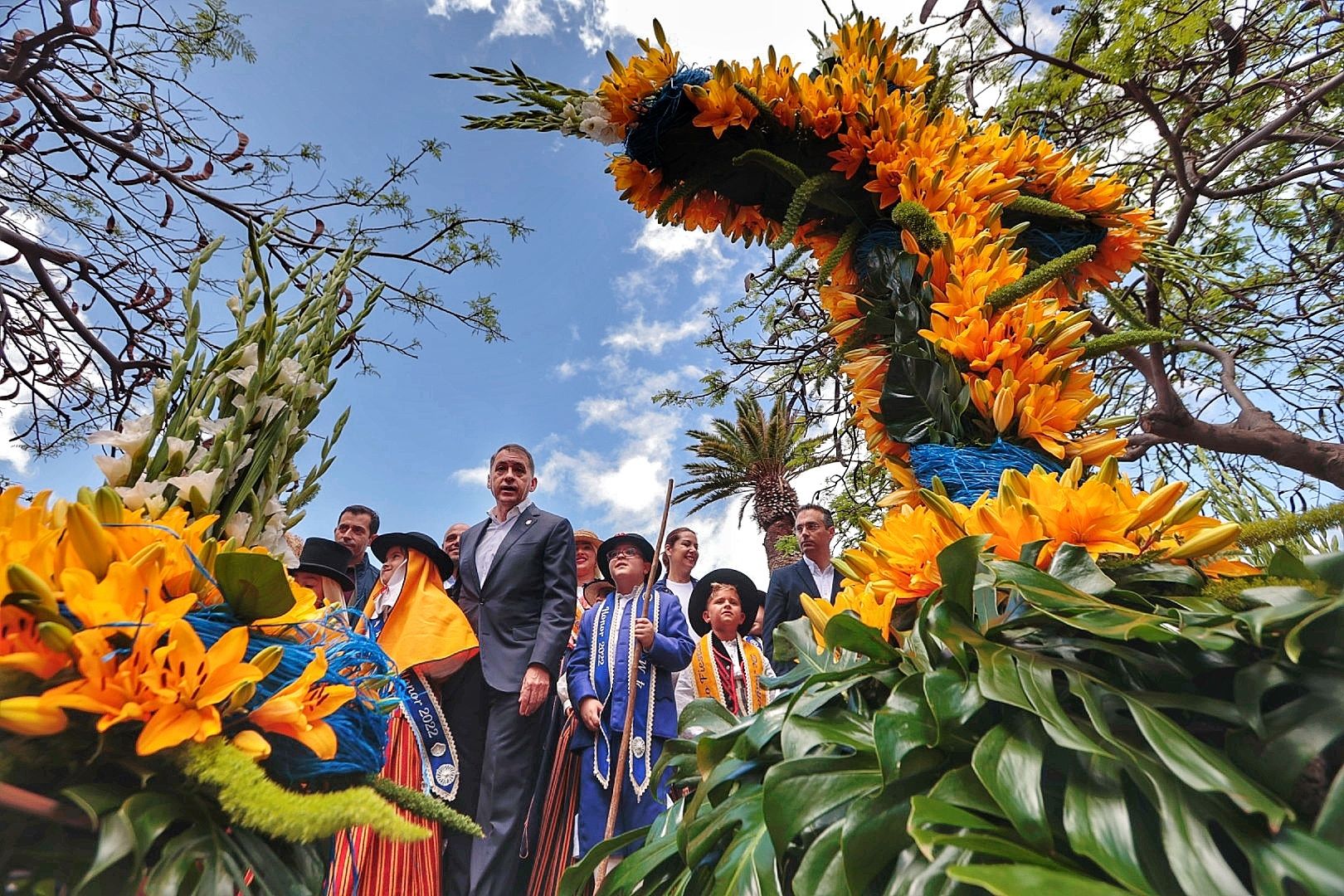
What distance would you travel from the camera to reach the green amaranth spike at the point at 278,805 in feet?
2.02

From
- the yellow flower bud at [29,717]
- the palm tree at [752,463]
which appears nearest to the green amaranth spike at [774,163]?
the yellow flower bud at [29,717]

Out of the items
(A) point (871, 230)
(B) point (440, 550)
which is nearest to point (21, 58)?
(B) point (440, 550)

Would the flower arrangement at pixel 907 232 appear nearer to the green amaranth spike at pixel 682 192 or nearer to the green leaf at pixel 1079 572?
the green amaranth spike at pixel 682 192

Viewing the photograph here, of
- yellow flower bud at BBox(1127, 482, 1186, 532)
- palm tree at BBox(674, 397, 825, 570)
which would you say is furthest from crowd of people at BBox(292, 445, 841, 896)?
palm tree at BBox(674, 397, 825, 570)

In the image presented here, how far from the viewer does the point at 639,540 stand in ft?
13.7

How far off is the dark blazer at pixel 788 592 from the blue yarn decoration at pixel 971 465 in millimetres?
2576

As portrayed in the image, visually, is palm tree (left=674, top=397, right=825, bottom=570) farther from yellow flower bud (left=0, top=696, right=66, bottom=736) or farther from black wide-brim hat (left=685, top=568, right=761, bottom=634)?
yellow flower bud (left=0, top=696, right=66, bottom=736)

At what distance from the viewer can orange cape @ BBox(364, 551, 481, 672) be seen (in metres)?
3.11

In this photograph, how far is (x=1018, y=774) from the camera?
2.27 feet

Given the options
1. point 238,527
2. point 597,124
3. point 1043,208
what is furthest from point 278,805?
point 1043,208

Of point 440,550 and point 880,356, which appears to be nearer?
point 880,356

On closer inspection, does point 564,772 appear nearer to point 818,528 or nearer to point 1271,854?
point 818,528

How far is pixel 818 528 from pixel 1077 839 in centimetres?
378

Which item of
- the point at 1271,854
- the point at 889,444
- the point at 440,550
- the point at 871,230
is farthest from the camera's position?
the point at 440,550
